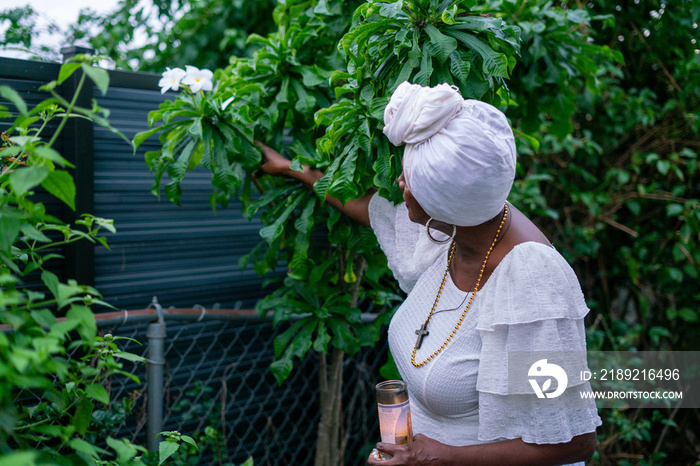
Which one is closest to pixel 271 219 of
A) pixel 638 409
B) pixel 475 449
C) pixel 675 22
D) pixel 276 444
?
pixel 475 449

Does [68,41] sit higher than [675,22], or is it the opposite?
[675,22]

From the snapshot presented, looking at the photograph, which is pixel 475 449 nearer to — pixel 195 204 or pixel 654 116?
pixel 195 204

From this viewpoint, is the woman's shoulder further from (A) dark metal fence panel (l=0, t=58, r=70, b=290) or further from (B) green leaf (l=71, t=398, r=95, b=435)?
(A) dark metal fence panel (l=0, t=58, r=70, b=290)

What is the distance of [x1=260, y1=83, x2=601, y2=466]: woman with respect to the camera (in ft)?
4.29

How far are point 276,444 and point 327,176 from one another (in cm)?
155

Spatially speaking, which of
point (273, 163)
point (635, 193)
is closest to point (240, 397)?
point (273, 163)

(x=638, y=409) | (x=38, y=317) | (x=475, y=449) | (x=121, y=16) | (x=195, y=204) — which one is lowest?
(x=638, y=409)

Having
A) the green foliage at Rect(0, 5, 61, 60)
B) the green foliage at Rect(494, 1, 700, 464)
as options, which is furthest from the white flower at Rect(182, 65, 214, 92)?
the green foliage at Rect(0, 5, 61, 60)

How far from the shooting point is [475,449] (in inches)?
55.6

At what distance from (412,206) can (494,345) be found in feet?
1.34

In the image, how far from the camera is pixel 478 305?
4.88 feet

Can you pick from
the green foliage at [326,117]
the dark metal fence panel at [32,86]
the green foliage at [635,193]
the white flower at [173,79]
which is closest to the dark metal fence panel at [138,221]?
the dark metal fence panel at [32,86]

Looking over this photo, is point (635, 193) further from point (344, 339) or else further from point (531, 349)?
point (531, 349)

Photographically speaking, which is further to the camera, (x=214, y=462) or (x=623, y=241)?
(x=623, y=241)
